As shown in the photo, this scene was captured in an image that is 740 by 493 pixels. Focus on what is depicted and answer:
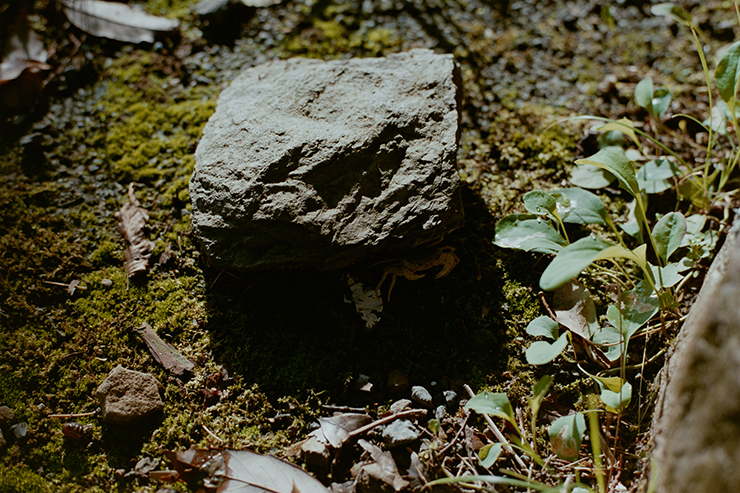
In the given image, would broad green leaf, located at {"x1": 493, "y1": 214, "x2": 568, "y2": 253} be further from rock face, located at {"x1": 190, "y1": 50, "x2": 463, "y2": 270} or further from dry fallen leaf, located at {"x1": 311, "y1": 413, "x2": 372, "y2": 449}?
dry fallen leaf, located at {"x1": 311, "y1": 413, "x2": 372, "y2": 449}

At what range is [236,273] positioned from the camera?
2.14 meters

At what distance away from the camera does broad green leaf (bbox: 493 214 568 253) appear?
1.97 metres

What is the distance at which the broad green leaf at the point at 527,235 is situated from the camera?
197cm

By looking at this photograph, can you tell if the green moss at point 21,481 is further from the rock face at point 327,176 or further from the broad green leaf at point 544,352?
the broad green leaf at point 544,352

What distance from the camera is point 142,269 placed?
2.16 metres

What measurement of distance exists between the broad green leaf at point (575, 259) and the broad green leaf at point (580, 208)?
555mm

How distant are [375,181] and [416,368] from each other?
76 centimetres

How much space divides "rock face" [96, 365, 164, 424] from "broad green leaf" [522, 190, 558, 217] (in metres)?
1.61

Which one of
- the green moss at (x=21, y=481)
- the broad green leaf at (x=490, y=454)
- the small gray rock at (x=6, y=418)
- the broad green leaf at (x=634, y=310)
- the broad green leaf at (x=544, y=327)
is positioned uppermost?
the small gray rock at (x=6, y=418)

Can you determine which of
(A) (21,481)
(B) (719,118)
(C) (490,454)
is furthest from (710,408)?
(A) (21,481)

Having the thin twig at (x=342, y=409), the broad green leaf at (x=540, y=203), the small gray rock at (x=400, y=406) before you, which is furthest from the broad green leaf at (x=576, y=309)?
the thin twig at (x=342, y=409)

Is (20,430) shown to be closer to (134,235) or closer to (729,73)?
(134,235)

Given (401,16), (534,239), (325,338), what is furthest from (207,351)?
(401,16)

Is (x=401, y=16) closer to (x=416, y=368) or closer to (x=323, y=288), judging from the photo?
(x=323, y=288)
